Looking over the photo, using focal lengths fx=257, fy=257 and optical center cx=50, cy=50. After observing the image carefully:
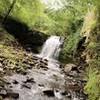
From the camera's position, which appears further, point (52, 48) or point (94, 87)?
point (52, 48)

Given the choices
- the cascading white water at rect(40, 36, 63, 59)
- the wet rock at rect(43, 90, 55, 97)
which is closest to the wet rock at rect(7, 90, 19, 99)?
the wet rock at rect(43, 90, 55, 97)

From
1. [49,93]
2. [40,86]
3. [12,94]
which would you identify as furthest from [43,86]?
[12,94]

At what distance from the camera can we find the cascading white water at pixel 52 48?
2014 centimetres

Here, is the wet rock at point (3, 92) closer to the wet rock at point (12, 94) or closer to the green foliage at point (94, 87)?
the wet rock at point (12, 94)

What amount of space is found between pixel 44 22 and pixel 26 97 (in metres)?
23.3

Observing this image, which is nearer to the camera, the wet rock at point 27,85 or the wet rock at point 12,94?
the wet rock at point 12,94

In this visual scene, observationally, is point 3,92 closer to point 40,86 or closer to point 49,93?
point 49,93

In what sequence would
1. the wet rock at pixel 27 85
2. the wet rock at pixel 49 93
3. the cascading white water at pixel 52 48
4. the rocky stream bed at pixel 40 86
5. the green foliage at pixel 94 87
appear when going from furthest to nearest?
the cascading white water at pixel 52 48 < the wet rock at pixel 27 85 < the wet rock at pixel 49 93 < the rocky stream bed at pixel 40 86 < the green foliage at pixel 94 87

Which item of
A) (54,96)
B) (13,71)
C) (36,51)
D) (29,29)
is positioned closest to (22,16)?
(29,29)

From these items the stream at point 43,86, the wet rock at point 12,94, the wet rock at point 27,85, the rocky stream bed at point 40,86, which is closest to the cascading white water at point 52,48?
the stream at point 43,86

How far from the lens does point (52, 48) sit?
2123cm

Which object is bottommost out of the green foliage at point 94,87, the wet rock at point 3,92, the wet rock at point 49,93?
the wet rock at point 49,93

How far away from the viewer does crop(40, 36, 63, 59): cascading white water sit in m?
20.1

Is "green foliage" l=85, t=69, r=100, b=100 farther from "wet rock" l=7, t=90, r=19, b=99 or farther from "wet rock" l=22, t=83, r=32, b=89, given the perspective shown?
"wet rock" l=7, t=90, r=19, b=99
